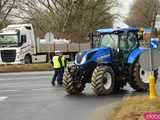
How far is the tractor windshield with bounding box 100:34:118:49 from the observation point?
67.6 ft

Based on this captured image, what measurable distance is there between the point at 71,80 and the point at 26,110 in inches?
160

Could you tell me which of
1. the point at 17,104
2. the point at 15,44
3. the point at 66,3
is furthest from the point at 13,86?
the point at 66,3

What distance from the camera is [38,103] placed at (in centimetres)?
1750

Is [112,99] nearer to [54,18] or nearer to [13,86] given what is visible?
[13,86]

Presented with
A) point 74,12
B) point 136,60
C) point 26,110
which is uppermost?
point 74,12

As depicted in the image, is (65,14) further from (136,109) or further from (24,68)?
(136,109)

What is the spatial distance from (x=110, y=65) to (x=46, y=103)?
3618 mm

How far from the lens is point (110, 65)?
2017 cm

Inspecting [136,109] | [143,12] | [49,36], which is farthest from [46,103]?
[143,12]

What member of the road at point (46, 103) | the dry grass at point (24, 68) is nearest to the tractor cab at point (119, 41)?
the road at point (46, 103)

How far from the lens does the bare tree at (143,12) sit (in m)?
Answer: 117

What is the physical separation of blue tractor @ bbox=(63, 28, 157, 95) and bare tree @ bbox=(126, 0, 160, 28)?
9178cm

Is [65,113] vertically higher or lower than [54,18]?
lower

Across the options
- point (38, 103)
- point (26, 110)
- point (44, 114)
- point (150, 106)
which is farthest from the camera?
point (38, 103)
